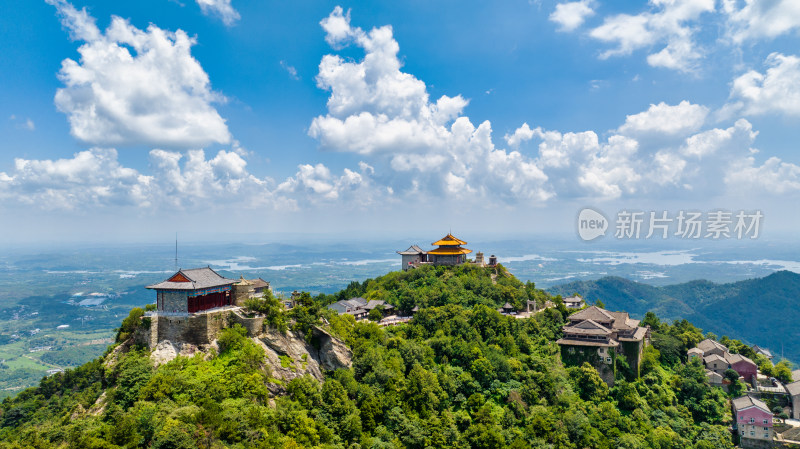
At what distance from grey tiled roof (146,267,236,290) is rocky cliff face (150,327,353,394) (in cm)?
336

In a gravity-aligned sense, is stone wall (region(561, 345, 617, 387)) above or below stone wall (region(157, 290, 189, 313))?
below

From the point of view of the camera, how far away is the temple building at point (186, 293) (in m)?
26.3

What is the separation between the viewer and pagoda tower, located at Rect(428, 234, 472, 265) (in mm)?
51906

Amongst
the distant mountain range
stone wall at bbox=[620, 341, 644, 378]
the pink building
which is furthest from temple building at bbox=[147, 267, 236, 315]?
the distant mountain range

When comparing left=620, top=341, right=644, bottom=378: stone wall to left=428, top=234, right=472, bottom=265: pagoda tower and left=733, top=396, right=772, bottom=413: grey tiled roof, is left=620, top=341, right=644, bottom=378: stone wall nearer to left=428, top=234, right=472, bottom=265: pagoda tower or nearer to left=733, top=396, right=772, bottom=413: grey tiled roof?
left=733, top=396, right=772, bottom=413: grey tiled roof

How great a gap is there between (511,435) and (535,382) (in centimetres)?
575

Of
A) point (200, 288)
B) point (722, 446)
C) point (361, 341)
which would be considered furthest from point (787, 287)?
point (200, 288)

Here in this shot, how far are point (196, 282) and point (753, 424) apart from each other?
42889 millimetres

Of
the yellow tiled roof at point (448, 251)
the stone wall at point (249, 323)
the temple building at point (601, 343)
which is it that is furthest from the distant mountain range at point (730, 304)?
the stone wall at point (249, 323)

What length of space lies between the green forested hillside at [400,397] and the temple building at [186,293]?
2.66m

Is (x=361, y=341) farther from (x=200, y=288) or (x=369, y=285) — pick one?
(x=369, y=285)

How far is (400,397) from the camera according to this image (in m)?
28.7

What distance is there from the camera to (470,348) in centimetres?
3403

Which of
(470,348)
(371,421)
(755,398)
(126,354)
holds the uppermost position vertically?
(126,354)
